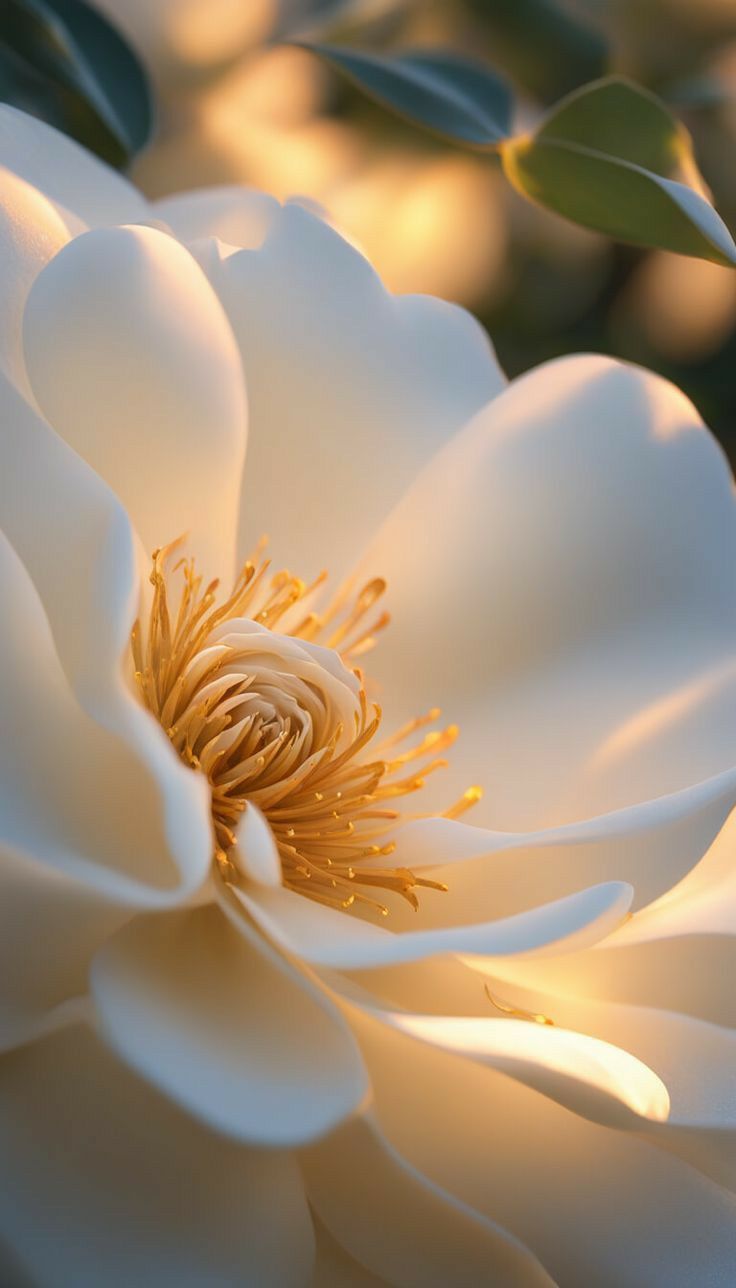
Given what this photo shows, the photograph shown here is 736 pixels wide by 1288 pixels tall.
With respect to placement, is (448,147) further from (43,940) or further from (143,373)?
(43,940)

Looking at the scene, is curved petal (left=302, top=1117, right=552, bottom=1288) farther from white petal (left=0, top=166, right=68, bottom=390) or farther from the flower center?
white petal (left=0, top=166, right=68, bottom=390)

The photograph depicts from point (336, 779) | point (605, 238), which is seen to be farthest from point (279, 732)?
point (605, 238)

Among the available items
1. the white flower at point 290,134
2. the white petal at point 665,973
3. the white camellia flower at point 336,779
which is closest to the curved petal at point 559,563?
the white camellia flower at point 336,779

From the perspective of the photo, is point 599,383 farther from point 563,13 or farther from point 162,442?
point 563,13

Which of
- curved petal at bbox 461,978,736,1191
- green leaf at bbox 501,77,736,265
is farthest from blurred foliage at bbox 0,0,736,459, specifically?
curved petal at bbox 461,978,736,1191

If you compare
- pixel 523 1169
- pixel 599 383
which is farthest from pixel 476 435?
pixel 523 1169
